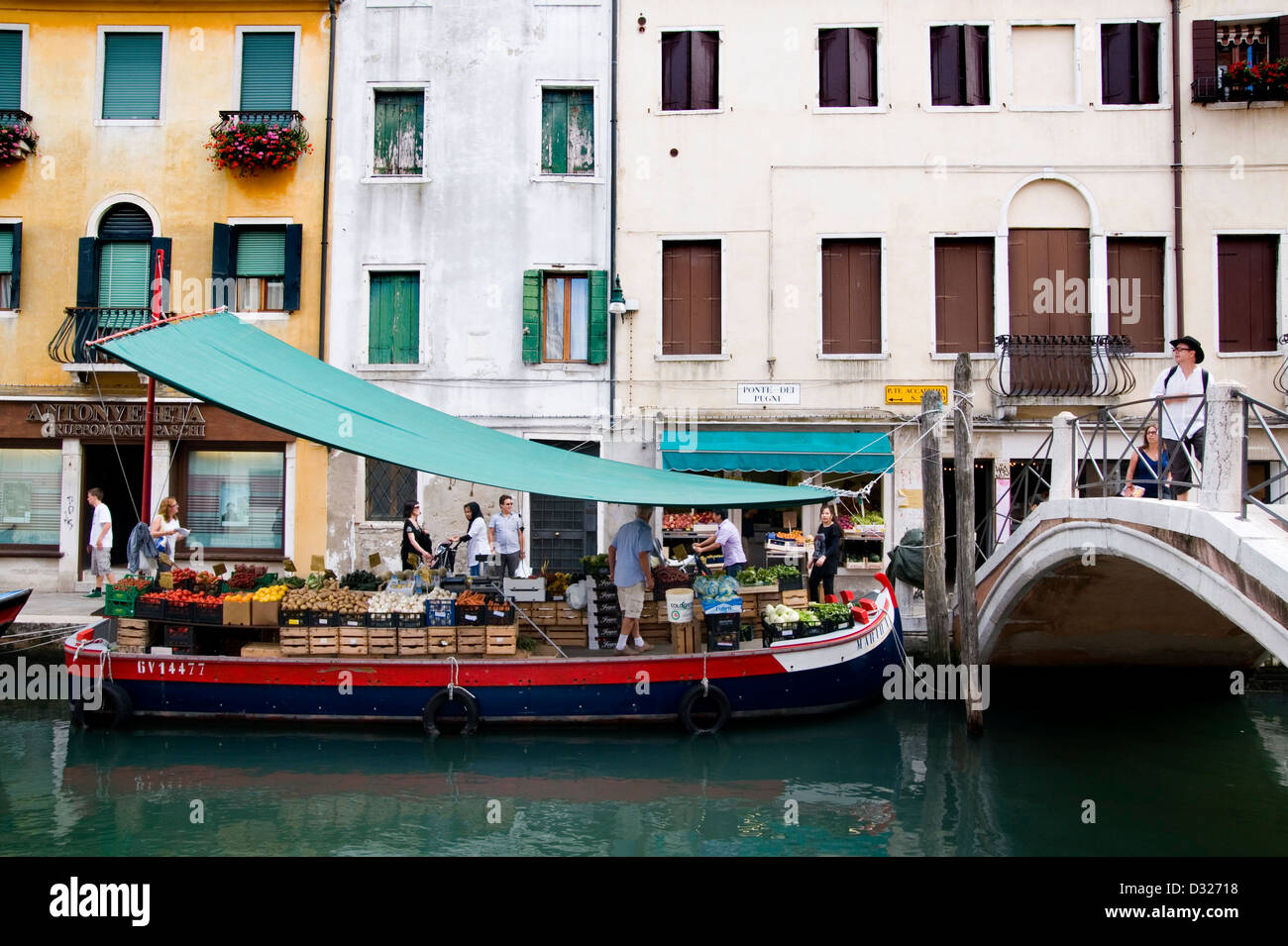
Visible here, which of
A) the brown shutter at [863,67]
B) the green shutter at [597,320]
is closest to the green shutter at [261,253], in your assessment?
the green shutter at [597,320]

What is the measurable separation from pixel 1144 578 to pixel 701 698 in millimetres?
4406

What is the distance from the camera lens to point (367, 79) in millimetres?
15484

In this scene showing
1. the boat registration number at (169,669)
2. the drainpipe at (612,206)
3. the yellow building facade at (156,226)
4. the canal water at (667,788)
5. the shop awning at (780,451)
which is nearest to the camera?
the canal water at (667,788)

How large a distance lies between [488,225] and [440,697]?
26.8ft

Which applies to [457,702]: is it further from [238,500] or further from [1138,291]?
[1138,291]

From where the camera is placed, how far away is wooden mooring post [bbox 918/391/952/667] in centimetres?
1113

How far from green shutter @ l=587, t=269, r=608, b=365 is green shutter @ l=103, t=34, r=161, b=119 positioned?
7.30 metres

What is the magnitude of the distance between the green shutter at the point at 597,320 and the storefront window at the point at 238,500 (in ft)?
16.5

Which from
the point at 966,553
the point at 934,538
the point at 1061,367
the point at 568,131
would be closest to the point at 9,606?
the point at 568,131

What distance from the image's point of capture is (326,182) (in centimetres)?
1542

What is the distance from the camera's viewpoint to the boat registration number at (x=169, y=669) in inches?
385

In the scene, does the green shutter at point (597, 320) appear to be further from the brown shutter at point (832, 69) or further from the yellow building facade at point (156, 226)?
the brown shutter at point (832, 69)

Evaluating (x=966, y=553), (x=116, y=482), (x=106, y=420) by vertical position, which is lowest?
(x=966, y=553)

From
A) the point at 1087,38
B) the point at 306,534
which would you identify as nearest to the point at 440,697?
the point at 306,534
